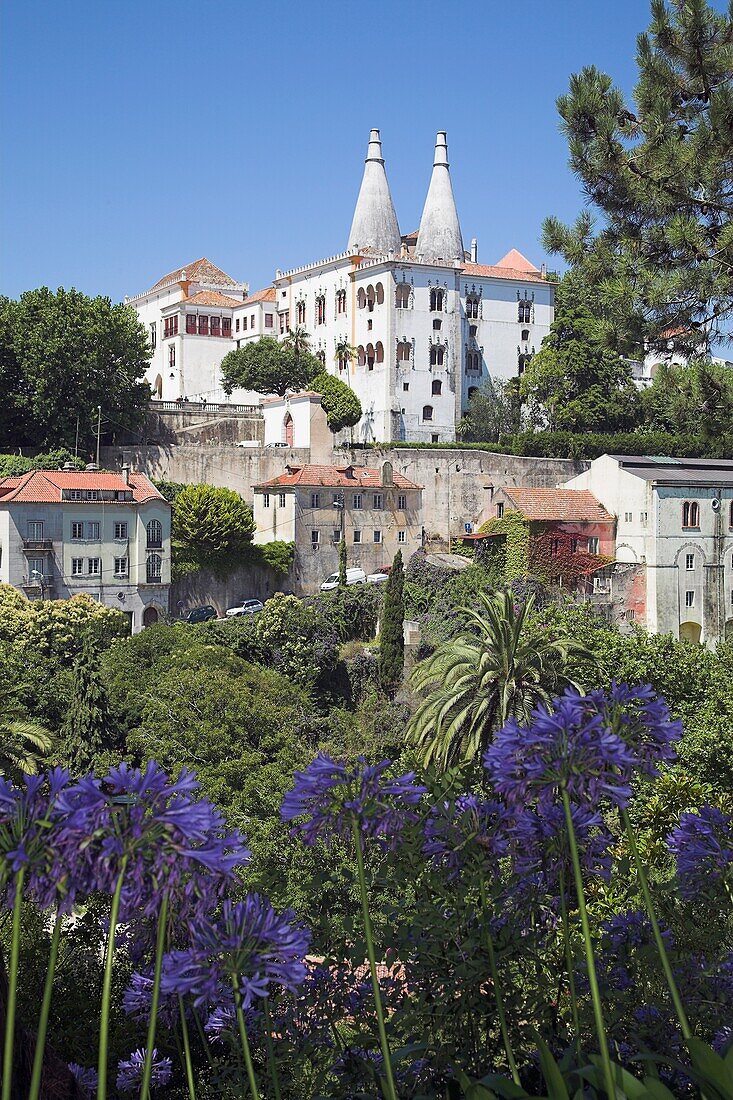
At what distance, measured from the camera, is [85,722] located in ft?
87.5

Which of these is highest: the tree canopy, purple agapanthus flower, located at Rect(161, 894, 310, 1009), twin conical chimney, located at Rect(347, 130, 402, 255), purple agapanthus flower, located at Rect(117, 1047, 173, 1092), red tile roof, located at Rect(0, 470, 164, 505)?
twin conical chimney, located at Rect(347, 130, 402, 255)

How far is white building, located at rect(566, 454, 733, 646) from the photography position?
42812 mm

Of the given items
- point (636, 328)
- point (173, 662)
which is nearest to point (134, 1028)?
point (636, 328)

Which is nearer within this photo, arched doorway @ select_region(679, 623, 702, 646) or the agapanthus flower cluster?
the agapanthus flower cluster

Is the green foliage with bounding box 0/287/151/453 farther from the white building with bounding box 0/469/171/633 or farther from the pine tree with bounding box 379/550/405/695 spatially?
the pine tree with bounding box 379/550/405/695

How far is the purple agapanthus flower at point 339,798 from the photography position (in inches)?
173

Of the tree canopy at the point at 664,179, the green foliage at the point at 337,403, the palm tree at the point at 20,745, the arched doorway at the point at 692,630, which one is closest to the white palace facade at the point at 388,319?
the green foliage at the point at 337,403

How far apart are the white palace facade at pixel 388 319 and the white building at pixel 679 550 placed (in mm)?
20586

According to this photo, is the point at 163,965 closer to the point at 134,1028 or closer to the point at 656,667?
the point at 134,1028

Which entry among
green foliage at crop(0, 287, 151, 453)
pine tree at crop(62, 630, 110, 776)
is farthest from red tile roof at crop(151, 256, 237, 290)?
pine tree at crop(62, 630, 110, 776)

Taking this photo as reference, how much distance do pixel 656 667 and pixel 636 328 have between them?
38.9 feet

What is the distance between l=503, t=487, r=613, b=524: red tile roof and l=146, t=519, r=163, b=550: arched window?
46.1 ft

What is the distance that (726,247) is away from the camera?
12.4 metres

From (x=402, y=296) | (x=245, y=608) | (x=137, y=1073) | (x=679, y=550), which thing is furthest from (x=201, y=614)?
(x=137, y=1073)
